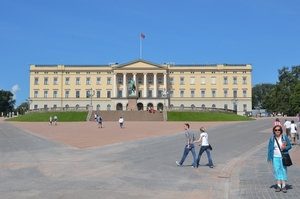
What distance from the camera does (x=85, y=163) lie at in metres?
15.3

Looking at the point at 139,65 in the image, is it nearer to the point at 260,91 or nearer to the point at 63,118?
the point at 63,118

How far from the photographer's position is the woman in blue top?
30.9 ft

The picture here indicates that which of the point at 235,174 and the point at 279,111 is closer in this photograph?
the point at 235,174

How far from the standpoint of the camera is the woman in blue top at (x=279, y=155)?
9414 millimetres

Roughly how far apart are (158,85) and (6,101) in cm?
6974

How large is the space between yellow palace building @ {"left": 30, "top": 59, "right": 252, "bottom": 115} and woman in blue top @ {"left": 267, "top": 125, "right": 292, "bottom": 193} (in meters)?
103

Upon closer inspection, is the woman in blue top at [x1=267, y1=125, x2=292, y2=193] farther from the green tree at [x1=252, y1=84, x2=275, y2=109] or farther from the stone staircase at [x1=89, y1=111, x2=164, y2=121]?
the green tree at [x1=252, y1=84, x2=275, y2=109]

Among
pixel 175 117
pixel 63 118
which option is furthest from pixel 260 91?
pixel 63 118

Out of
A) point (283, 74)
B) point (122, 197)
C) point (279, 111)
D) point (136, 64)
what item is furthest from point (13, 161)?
point (283, 74)

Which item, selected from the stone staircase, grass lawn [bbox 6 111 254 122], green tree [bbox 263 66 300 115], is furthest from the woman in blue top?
green tree [bbox 263 66 300 115]

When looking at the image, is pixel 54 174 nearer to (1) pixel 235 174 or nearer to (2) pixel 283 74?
(1) pixel 235 174

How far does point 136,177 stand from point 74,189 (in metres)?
2.50

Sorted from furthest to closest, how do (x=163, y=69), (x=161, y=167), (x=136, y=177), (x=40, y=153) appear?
(x=163, y=69) → (x=40, y=153) → (x=161, y=167) → (x=136, y=177)

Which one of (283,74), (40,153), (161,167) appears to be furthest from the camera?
(283,74)
